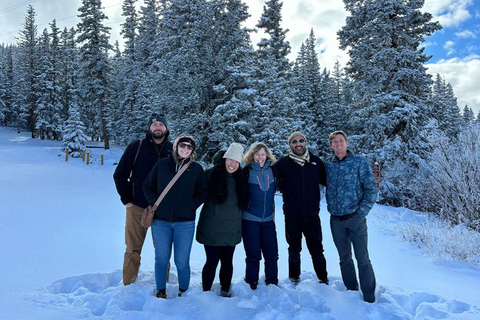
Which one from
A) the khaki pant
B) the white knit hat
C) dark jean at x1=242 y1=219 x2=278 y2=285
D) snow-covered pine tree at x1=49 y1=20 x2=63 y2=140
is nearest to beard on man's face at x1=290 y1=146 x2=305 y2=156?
the white knit hat

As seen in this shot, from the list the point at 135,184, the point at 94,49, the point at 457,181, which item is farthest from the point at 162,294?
the point at 94,49

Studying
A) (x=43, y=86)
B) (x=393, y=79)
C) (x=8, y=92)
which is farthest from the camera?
(x=8, y=92)

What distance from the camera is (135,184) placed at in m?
3.96

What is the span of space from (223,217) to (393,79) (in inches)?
532

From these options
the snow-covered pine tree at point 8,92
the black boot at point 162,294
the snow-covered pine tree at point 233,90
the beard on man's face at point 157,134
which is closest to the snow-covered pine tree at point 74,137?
the snow-covered pine tree at point 233,90

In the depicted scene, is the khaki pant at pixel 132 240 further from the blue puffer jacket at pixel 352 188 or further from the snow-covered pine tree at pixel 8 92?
the snow-covered pine tree at pixel 8 92

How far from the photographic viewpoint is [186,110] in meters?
15.6

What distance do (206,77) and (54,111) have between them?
34800 millimetres

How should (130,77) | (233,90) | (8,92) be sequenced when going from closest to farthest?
(233,90)
(130,77)
(8,92)

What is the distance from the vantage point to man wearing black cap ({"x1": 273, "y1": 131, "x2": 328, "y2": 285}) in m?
4.16

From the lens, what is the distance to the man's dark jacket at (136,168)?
393cm

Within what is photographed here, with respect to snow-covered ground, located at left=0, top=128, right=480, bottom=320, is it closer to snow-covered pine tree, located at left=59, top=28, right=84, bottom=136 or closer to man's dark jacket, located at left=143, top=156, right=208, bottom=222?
man's dark jacket, located at left=143, top=156, right=208, bottom=222

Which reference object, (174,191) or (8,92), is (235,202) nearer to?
(174,191)

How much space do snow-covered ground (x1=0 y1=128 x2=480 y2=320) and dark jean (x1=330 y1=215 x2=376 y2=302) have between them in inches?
7.2
